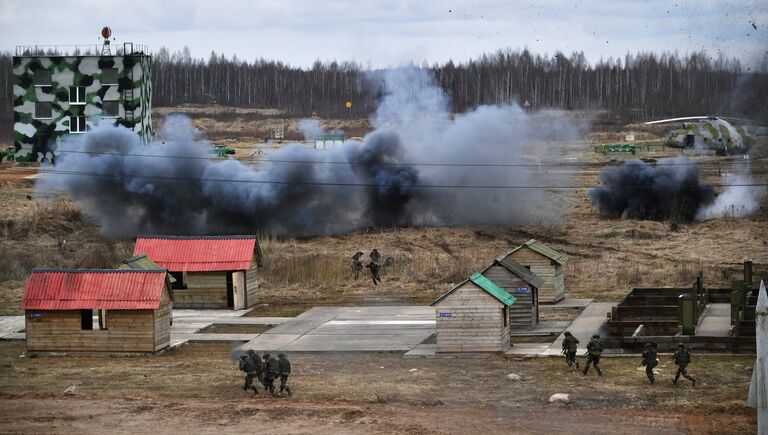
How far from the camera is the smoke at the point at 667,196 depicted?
2795 inches

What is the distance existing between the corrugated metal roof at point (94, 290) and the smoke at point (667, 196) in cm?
3741

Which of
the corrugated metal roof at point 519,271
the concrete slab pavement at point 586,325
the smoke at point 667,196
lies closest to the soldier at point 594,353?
the concrete slab pavement at point 586,325

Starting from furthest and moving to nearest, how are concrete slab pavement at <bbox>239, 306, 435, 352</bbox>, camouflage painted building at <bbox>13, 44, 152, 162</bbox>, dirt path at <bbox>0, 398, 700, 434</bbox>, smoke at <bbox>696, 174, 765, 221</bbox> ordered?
camouflage painted building at <bbox>13, 44, 152, 162</bbox> < smoke at <bbox>696, 174, 765, 221</bbox> < concrete slab pavement at <bbox>239, 306, 435, 352</bbox> < dirt path at <bbox>0, 398, 700, 434</bbox>

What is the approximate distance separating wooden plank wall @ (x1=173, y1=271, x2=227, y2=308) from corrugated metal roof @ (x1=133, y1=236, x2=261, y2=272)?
721 millimetres

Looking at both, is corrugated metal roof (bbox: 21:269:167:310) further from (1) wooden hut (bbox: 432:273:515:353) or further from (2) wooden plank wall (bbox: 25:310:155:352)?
(1) wooden hut (bbox: 432:273:515:353)

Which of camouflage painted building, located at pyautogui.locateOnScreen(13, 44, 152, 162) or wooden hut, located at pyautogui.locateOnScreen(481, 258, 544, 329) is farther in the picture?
camouflage painted building, located at pyautogui.locateOnScreen(13, 44, 152, 162)

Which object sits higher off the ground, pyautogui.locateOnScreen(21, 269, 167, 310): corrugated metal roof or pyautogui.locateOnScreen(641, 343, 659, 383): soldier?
pyautogui.locateOnScreen(21, 269, 167, 310): corrugated metal roof

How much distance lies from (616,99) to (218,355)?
93.1 metres

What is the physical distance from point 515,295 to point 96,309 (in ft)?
47.9

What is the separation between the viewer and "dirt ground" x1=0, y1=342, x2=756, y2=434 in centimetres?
3116

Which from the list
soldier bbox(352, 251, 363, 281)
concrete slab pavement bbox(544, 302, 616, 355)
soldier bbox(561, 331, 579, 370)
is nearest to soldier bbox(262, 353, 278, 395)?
soldier bbox(561, 331, 579, 370)

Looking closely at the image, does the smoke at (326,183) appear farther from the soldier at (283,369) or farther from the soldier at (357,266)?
the soldier at (283,369)

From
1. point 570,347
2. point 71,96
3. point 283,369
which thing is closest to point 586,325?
point 570,347

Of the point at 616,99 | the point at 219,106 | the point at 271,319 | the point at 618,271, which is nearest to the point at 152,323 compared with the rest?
the point at 271,319
